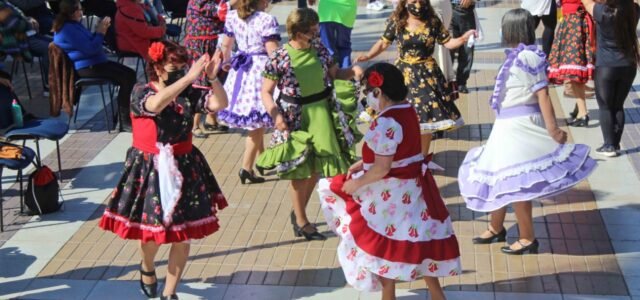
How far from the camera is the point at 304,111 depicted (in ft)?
24.0

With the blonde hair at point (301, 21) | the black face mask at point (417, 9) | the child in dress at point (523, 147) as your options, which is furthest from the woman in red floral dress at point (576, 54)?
the blonde hair at point (301, 21)

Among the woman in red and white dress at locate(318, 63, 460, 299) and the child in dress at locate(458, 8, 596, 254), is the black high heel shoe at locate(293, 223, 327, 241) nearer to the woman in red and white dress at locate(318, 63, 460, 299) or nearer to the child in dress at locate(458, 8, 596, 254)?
the child in dress at locate(458, 8, 596, 254)

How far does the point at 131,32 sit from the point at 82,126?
1.31 metres

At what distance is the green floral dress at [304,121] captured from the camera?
723 cm

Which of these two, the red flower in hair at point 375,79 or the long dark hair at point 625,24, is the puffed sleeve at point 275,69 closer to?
the red flower in hair at point 375,79

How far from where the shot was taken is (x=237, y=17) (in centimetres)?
892

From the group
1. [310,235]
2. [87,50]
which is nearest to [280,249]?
[310,235]

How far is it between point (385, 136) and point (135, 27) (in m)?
6.16

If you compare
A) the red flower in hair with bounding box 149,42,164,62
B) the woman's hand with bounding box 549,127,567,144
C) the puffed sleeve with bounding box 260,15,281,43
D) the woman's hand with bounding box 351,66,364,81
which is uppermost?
the red flower in hair with bounding box 149,42,164,62

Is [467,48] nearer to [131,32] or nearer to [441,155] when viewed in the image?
[441,155]

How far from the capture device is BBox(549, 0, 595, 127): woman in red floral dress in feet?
33.3

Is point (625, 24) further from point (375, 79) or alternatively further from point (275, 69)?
point (375, 79)

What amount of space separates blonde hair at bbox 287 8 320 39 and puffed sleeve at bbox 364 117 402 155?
1.47 meters

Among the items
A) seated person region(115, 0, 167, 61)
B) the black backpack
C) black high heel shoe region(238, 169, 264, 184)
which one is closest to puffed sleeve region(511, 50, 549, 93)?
black high heel shoe region(238, 169, 264, 184)
